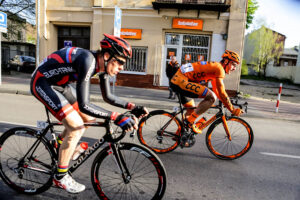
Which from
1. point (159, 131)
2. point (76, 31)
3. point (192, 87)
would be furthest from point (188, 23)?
point (159, 131)

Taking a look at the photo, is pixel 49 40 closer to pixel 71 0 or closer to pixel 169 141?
pixel 71 0

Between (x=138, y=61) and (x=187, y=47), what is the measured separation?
327 cm

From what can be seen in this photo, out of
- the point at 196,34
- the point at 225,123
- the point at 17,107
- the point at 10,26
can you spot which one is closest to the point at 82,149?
the point at 225,123

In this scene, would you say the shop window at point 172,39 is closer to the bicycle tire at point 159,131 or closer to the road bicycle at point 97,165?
the bicycle tire at point 159,131

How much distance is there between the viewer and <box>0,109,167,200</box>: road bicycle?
238 centimetres

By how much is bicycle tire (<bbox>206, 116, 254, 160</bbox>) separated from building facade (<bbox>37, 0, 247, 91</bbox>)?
1034cm

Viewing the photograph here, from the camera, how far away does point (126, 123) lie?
219 centimetres

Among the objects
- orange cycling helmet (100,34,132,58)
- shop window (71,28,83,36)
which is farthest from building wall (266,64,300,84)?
orange cycling helmet (100,34,132,58)

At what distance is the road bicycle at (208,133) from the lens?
4.07 metres

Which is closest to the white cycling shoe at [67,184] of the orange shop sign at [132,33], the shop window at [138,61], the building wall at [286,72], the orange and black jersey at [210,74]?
the orange and black jersey at [210,74]

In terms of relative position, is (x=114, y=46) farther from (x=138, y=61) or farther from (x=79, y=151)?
(x=138, y=61)

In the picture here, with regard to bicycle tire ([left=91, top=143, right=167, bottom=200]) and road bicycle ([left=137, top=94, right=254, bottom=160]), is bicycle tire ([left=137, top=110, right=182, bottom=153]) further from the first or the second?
bicycle tire ([left=91, top=143, right=167, bottom=200])

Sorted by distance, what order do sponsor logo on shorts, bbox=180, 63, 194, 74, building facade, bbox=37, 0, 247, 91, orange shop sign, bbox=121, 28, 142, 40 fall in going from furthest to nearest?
orange shop sign, bbox=121, 28, 142, 40 < building facade, bbox=37, 0, 247, 91 < sponsor logo on shorts, bbox=180, 63, 194, 74

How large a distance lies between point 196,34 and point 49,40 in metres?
9.89
